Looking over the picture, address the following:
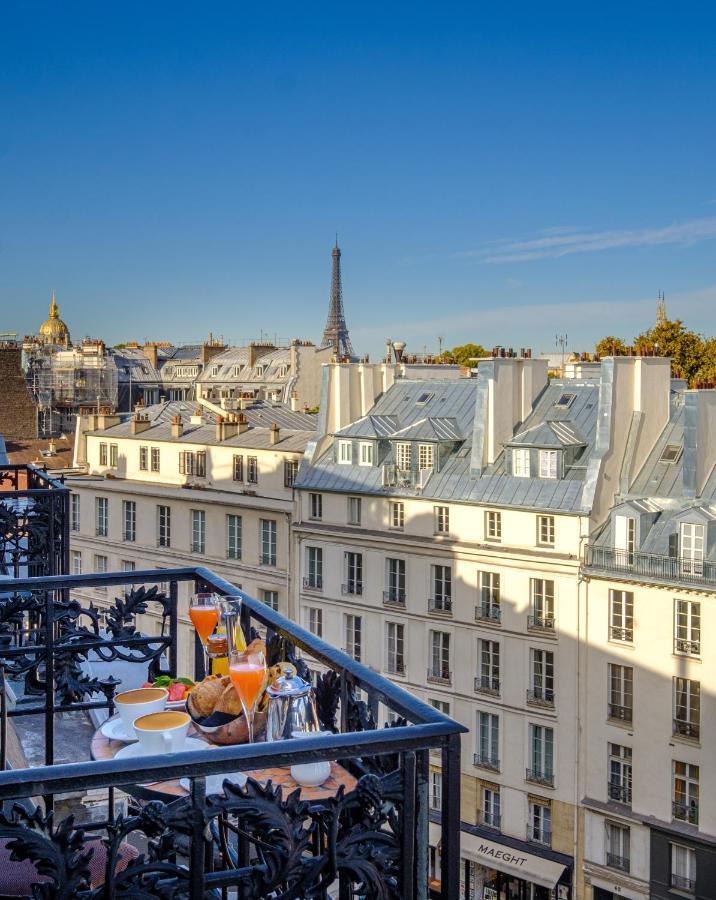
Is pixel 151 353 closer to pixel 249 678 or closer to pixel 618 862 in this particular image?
pixel 618 862

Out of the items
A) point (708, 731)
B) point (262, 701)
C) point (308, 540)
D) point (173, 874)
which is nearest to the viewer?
point (173, 874)

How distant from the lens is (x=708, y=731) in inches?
952

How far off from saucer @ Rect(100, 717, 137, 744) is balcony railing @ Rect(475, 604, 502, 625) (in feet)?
80.6

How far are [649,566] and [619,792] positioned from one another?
5823mm

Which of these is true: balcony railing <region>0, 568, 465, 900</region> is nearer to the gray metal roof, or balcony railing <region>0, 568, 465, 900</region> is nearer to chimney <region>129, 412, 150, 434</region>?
the gray metal roof

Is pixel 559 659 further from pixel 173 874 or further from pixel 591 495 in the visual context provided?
pixel 173 874

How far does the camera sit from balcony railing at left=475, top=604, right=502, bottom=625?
28266mm

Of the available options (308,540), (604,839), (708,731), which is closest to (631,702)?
(708,731)

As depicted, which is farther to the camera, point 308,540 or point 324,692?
point 308,540

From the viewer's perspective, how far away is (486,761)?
92.7 ft

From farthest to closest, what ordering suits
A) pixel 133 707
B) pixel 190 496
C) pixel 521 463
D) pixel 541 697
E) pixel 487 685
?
pixel 190 496 < pixel 521 463 < pixel 487 685 < pixel 541 697 < pixel 133 707

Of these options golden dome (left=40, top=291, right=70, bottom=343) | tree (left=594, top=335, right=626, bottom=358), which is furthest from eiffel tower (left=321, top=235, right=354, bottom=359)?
tree (left=594, top=335, right=626, bottom=358)

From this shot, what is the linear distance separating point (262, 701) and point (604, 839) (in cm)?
2446

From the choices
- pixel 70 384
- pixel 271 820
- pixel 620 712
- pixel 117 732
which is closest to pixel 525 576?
pixel 620 712
